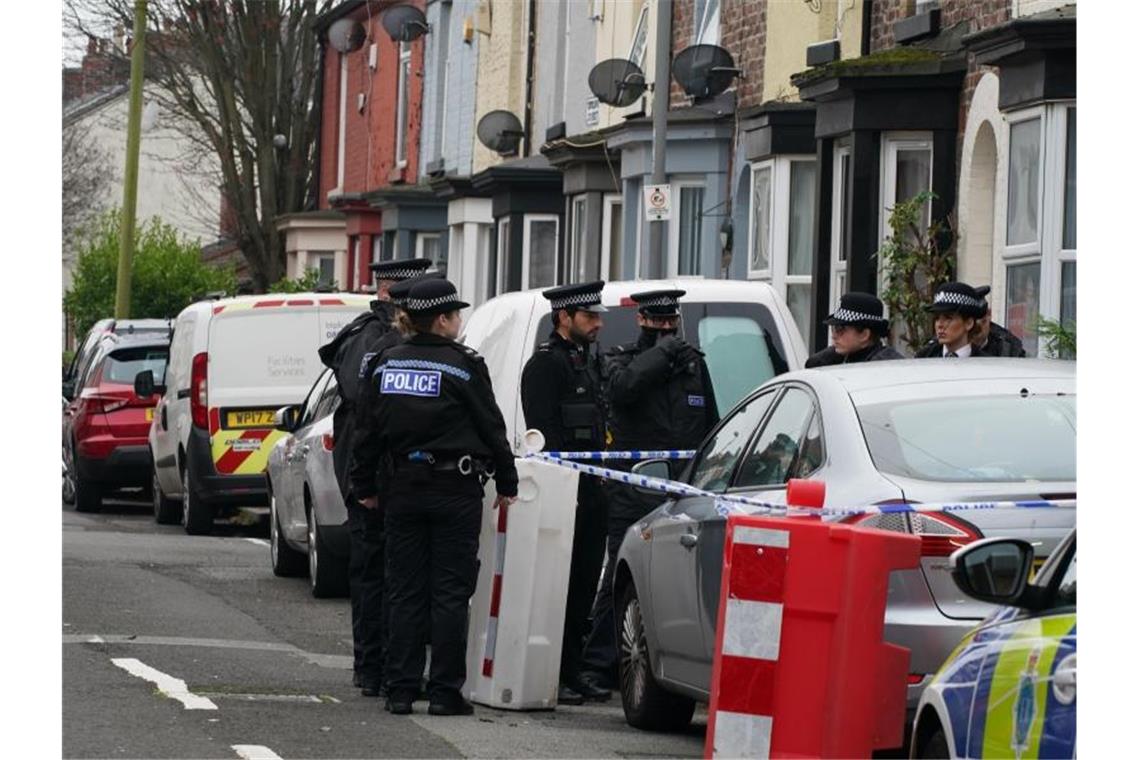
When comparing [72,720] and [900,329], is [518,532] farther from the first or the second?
[900,329]

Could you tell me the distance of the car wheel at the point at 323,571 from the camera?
16.0m

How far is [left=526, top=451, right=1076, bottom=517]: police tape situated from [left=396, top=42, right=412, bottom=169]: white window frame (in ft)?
108

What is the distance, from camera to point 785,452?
9.23 meters

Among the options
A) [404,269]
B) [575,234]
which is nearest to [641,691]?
[404,269]

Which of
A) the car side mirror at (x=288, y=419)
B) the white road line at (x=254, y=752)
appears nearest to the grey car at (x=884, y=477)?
the white road line at (x=254, y=752)

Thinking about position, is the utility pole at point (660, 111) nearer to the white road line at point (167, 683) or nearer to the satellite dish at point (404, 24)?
the white road line at point (167, 683)

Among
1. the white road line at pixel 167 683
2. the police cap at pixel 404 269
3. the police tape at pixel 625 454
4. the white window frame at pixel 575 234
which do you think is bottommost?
the white road line at pixel 167 683

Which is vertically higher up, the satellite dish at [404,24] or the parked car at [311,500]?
the satellite dish at [404,24]

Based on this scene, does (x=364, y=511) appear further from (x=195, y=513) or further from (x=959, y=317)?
(x=195, y=513)

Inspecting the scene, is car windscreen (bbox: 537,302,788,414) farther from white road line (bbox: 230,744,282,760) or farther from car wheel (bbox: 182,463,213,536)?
car wheel (bbox: 182,463,213,536)

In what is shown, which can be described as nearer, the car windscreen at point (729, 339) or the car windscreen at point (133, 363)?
the car windscreen at point (729, 339)

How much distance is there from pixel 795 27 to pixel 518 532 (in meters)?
14.2

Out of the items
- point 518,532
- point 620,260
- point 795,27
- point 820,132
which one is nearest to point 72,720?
→ point 518,532

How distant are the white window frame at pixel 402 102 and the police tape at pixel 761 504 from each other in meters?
33.0
